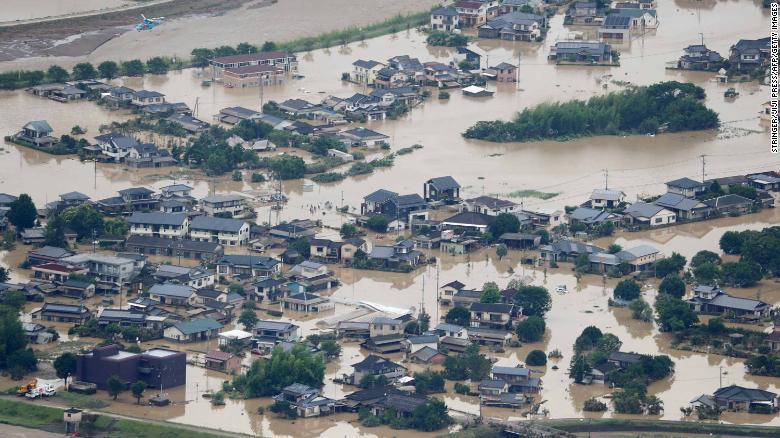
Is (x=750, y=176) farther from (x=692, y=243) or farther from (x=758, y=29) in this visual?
(x=758, y=29)

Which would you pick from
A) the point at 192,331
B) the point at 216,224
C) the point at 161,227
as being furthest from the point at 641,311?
the point at 161,227

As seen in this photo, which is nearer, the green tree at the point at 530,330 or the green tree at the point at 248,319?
the green tree at the point at 530,330

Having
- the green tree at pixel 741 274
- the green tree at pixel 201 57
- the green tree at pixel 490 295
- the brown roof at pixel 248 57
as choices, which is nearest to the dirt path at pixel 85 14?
the green tree at pixel 201 57

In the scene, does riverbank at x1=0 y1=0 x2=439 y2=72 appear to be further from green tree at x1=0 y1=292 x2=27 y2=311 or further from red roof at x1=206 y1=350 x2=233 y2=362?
red roof at x1=206 y1=350 x2=233 y2=362

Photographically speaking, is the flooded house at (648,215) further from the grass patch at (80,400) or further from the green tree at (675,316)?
the grass patch at (80,400)


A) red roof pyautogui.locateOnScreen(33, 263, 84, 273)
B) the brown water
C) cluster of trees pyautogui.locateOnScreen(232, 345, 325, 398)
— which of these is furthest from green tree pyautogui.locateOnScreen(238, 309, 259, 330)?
the brown water

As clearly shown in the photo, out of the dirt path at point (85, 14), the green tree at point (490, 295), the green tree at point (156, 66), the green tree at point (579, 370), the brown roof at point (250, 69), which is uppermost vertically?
the dirt path at point (85, 14)

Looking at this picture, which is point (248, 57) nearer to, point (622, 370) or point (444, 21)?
point (444, 21)

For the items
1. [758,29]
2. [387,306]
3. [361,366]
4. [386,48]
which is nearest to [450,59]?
[386,48]
